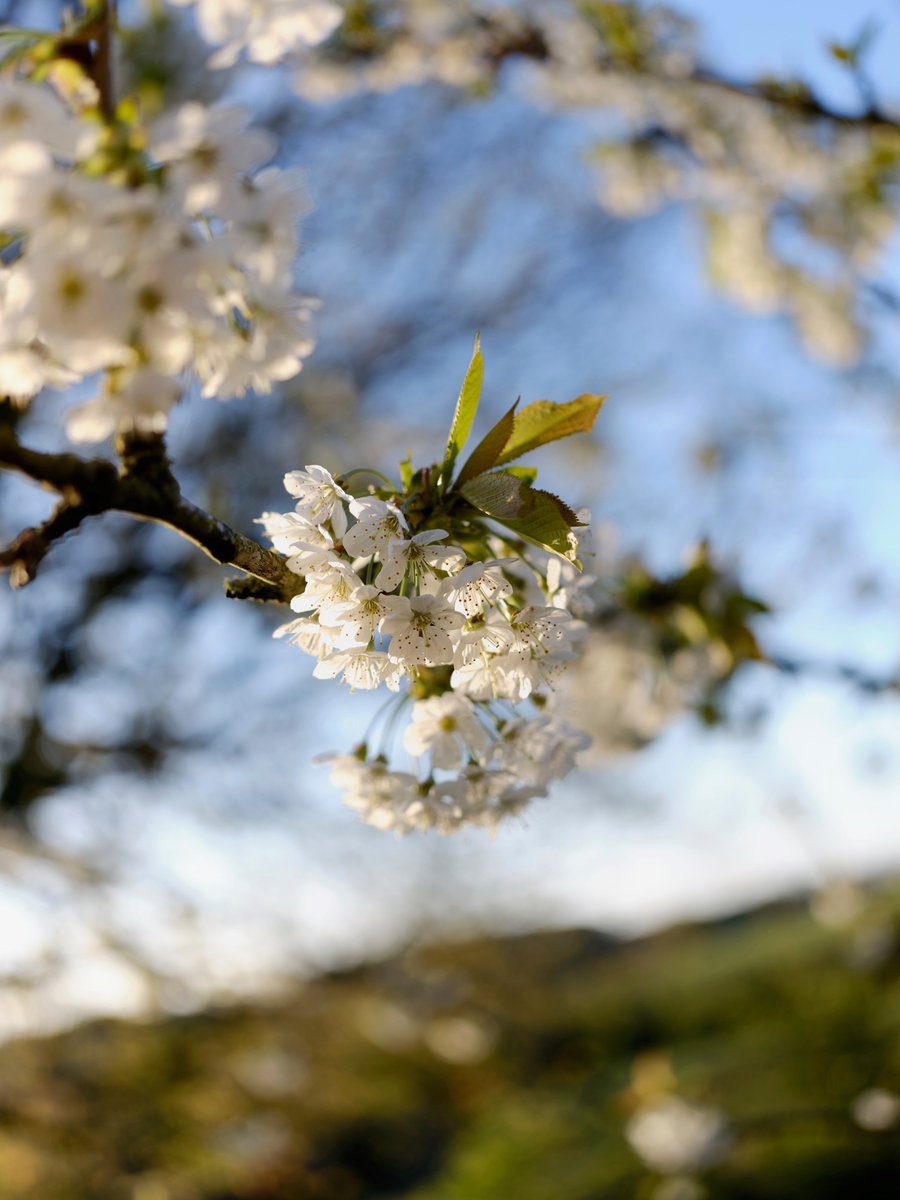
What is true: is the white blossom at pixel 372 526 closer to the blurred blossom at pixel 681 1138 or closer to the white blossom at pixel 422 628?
the white blossom at pixel 422 628

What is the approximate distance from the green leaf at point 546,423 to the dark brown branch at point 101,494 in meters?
0.29

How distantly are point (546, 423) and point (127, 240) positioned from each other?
42 cm

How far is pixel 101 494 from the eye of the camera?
702 mm

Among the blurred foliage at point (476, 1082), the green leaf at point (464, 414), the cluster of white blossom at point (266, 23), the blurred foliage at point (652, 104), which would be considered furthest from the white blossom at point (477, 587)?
the blurred foliage at point (476, 1082)

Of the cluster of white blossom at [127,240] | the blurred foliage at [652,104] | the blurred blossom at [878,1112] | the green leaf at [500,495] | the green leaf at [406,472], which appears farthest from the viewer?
the blurred blossom at [878,1112]

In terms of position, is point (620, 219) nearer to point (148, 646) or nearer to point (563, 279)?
point (563, 279)

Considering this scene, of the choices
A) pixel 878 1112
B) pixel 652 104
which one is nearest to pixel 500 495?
pixel 652 104

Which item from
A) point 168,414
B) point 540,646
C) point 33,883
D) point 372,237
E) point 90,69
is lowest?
point 540,646

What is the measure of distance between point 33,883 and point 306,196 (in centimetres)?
422

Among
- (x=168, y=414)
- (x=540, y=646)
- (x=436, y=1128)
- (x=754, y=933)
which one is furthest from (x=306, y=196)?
(x=754, y=933)

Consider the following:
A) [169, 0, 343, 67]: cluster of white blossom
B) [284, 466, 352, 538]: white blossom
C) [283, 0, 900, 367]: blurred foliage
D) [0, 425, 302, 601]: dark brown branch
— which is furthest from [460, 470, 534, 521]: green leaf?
[283, 0, 900, 367]: blurred foliage

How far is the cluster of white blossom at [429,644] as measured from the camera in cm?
79

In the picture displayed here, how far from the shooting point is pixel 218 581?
13.6ft

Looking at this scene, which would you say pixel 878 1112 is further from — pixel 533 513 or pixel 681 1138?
pixel 533 513
